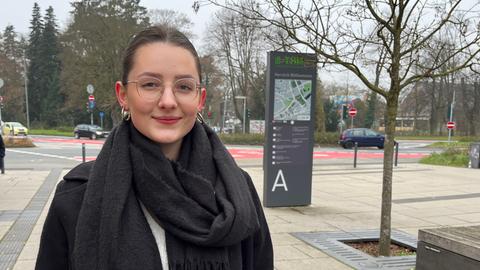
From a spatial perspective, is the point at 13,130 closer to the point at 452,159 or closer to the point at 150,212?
the point at 452,159

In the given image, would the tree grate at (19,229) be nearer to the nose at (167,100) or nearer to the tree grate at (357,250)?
the tree grate at (357,250)

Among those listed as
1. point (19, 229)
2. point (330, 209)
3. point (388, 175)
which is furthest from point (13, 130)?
point (388, 175)

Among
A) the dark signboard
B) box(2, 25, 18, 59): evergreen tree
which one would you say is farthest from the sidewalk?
box(2, 25, 18, 59): evergreen tree

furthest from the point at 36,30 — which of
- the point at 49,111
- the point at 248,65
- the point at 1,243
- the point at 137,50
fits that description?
the point at 137,50

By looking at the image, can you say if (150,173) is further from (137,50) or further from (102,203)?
(137,50)

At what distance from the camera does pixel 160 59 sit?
1.39 m

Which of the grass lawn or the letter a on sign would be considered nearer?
the letter a on sign

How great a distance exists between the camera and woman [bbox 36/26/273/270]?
Answer: 52.2 inches

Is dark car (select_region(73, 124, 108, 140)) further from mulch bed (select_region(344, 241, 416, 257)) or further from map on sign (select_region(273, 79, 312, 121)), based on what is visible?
mulch bed (select_region(344, 241, 416, 257))

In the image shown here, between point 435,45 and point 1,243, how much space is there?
634cm

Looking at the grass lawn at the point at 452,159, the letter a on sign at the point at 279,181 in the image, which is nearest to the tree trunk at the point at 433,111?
the grass lawn at the point at 452,159

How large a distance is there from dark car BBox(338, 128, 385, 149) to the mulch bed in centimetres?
2450

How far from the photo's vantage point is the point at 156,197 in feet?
4.45

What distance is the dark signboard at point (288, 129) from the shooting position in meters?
7.78
